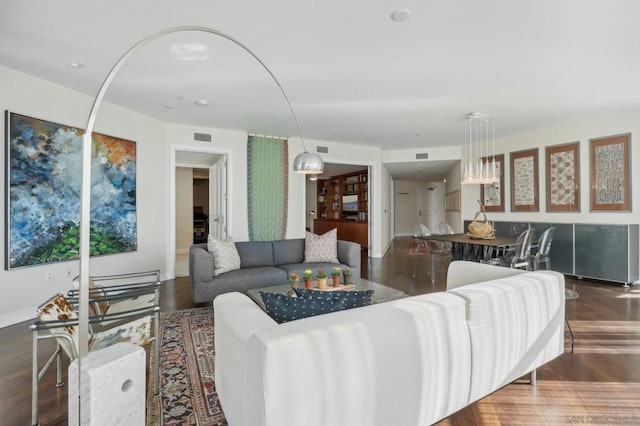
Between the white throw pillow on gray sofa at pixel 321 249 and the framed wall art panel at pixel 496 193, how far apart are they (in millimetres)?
3924

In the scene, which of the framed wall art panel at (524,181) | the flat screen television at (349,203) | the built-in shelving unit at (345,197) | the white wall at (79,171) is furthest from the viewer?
the flat screen television at (349,203)

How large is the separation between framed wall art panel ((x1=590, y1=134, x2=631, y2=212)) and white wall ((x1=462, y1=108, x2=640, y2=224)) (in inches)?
2.4

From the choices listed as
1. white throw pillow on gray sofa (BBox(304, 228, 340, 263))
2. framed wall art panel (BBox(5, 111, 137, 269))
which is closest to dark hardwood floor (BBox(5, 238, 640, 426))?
framed wall art panel (BBox(5, 111, 137, 269))

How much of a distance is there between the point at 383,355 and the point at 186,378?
156 centimetres

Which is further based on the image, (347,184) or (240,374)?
(347,184)

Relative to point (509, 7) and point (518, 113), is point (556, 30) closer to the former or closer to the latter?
point (509, 7)

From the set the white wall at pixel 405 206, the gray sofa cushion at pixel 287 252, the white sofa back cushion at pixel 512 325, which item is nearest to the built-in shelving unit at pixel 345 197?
the white wall at pixel 405 206

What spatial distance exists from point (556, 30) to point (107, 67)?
13.3ft

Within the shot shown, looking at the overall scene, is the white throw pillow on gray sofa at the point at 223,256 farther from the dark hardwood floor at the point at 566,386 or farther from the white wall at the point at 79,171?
the white wall at the point at 79,171

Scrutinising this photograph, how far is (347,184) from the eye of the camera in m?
9.63

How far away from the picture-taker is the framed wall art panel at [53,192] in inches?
129

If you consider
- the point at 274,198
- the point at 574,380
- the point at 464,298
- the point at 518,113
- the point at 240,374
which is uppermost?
the point at 518,113

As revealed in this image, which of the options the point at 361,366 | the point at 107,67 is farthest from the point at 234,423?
the point at 107,67

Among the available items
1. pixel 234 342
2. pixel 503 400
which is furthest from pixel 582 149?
pixel 234 342
